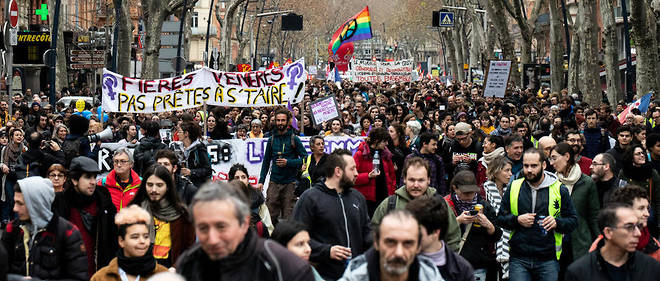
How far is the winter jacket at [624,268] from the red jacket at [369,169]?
476 centimetres

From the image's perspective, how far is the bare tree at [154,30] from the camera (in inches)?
1247

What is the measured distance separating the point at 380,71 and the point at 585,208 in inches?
1577

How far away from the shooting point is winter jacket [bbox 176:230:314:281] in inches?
167

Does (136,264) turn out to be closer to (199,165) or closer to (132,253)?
(132,253)

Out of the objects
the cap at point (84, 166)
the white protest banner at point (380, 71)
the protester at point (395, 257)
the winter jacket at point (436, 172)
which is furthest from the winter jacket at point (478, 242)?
the white protest banner at point (380, 71)

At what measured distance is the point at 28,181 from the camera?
6188 millimetres

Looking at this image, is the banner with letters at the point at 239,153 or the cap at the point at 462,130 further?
the banner with letters at the point at 239,153

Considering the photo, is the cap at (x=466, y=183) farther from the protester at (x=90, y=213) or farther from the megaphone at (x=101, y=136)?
the megaphone at (x=101, y=136)

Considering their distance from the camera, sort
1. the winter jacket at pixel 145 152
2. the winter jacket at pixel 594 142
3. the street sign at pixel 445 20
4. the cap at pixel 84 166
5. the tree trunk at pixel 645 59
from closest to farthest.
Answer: the cap at pixel 84 166, the winter jacket at pixel 145 152, the winter jacket at pixel 594 142, the tree trunk at pixel 645 59, the street sign at pixel 445 20

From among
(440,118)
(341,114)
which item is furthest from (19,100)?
(440,118)

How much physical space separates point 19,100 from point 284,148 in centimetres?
1563

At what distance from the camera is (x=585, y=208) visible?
8445mm

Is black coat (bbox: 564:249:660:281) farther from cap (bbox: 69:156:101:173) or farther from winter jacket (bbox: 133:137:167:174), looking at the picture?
winter jacket (bbox: 133:137:167:174)

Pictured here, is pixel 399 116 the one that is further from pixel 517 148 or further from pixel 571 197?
pixel 571 197
